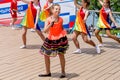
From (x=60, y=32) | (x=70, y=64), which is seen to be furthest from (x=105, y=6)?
(x=60, y=32)

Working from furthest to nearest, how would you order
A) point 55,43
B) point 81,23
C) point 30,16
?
point 30,16
point 81,23
point 55,43

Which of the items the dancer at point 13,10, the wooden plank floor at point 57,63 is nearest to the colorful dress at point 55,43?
the wooden plank floor at point 57,63

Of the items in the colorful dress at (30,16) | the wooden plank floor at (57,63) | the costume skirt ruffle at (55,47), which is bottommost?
the wooden plank floor at (57,63)

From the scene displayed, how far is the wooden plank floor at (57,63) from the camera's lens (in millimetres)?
6961

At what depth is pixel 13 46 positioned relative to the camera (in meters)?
10.1

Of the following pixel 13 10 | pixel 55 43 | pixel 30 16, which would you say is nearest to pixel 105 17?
pixel 30 16

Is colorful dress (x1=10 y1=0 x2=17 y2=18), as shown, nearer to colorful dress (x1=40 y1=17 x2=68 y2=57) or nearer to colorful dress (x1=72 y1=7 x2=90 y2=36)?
colorful dress (x1=72 y1=7 x2=90 y2=36)

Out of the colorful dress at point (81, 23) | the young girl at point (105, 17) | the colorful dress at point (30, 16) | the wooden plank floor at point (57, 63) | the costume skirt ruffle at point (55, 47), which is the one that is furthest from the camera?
the young girl at point (105, 17)

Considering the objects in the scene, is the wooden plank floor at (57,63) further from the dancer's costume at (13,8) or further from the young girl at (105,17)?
the dancer's costume at (13,8)

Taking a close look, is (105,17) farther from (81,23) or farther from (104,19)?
(81,23)

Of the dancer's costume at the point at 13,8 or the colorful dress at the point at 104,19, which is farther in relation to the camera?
the dancer's costume at the point at 13,8

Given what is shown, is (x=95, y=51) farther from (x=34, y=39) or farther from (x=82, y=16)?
(x=34, y=39)

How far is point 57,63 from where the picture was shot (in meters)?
8.05

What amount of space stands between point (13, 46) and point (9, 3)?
12.8 feet
